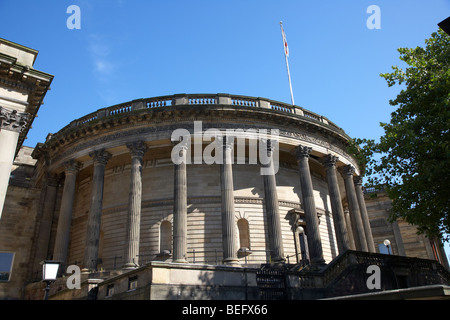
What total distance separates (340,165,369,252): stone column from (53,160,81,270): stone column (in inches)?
837

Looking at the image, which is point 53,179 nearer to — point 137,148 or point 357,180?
point 137,148

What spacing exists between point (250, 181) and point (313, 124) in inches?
256

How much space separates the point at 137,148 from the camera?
82.7ft

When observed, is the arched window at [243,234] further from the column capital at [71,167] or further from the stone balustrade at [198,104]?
the column capital at [71,167]

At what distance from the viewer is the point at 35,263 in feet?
86.3

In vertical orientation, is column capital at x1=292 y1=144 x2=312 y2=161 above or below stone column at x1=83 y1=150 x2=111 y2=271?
above

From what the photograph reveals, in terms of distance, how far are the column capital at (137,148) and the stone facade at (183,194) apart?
0.07 m

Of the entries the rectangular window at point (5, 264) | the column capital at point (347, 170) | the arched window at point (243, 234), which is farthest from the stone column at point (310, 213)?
the rectangular window at point (5, 264)

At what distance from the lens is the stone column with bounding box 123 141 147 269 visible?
22080 mm

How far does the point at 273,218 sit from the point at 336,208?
5.98 metres

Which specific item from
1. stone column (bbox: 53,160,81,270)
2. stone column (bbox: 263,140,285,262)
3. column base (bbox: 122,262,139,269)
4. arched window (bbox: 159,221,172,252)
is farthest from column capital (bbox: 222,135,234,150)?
stone column (bbox: 53,160,81,270)

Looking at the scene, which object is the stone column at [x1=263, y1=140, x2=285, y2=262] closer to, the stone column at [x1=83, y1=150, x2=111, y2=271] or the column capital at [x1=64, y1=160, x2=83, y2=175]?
the stone column at [x1=83, y1=150, x2=111, y2=271]

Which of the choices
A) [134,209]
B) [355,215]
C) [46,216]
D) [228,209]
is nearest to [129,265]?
[134,209]
